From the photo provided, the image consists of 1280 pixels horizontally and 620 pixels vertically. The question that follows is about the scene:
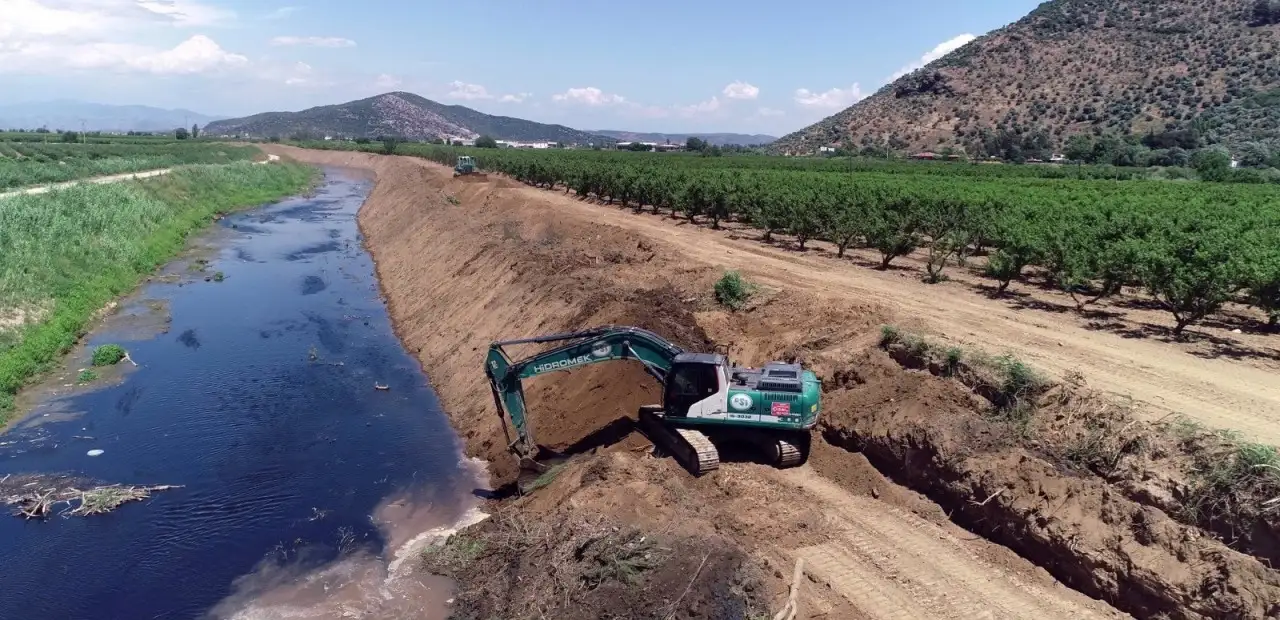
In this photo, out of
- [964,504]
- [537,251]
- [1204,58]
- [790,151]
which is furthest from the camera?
[790,151]

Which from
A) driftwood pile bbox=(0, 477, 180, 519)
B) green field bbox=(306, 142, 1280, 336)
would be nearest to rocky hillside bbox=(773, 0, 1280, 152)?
green field bbox=(306, 142, 1280, 336)

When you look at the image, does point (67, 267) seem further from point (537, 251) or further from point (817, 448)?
point (817, 448)

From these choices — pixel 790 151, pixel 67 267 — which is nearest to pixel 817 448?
pixel 67 267

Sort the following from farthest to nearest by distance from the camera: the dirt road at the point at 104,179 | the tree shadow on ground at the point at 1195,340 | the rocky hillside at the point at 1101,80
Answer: the rocky hillside at the point at 1101,80 < the dirt road at the point at 104,179 < the tree shadow on ground at the point at 1195,340

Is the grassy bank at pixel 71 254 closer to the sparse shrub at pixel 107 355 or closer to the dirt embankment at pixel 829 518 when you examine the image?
the sparse shrub at pixel 107 355

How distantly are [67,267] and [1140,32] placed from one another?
116848 millimetres

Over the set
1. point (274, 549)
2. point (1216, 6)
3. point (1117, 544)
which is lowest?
point (274, 549)

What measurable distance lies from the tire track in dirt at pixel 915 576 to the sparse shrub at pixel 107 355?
22.2 m

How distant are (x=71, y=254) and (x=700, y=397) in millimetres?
30973

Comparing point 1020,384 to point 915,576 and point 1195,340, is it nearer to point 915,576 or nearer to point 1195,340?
point 915,576

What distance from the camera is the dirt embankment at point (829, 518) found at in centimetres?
1038

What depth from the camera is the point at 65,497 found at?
51.3 feet

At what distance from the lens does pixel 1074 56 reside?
344ft

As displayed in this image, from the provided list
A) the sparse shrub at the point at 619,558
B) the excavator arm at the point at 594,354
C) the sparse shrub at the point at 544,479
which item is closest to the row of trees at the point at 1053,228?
the excavator arm at the point at 594,354
